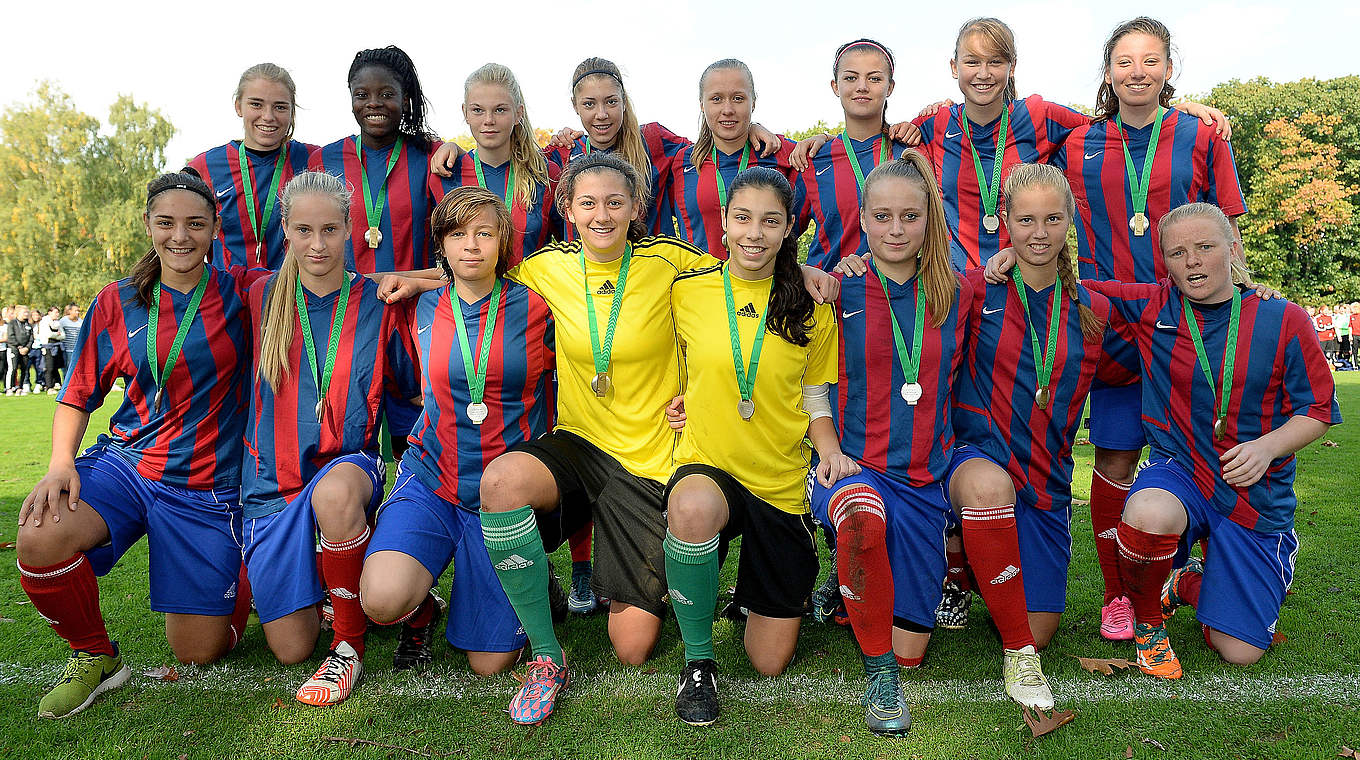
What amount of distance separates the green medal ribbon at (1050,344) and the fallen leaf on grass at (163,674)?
3.59 m

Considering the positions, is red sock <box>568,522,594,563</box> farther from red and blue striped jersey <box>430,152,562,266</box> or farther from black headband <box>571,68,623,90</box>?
black headband <box>571,68,623,90</box>

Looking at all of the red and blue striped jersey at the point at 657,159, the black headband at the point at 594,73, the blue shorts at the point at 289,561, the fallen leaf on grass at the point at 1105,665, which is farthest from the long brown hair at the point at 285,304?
the fallen leaf on grass at the point at 1105,665

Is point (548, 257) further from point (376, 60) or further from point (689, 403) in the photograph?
point (376, 60)

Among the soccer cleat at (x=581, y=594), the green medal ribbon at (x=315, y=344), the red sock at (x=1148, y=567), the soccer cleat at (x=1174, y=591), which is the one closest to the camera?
the red sock at (x=1148, y=567)

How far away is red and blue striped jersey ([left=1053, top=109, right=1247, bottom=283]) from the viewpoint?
4.04 m

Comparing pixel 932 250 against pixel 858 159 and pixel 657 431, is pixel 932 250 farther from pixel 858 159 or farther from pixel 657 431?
pixel 657 431

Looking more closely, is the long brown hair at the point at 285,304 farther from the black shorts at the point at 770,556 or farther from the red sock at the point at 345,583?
the black shorts at the point at 770,556

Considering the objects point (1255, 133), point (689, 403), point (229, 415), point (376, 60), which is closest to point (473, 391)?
point (689, 403)

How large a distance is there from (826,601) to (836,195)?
199 cm

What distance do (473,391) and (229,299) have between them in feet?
3.88

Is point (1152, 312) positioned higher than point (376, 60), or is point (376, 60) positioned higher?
point (376, 60)

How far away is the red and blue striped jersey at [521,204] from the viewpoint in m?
4.33

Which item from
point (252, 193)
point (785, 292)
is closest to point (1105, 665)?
point (785, 292)

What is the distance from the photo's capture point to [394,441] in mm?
4391
